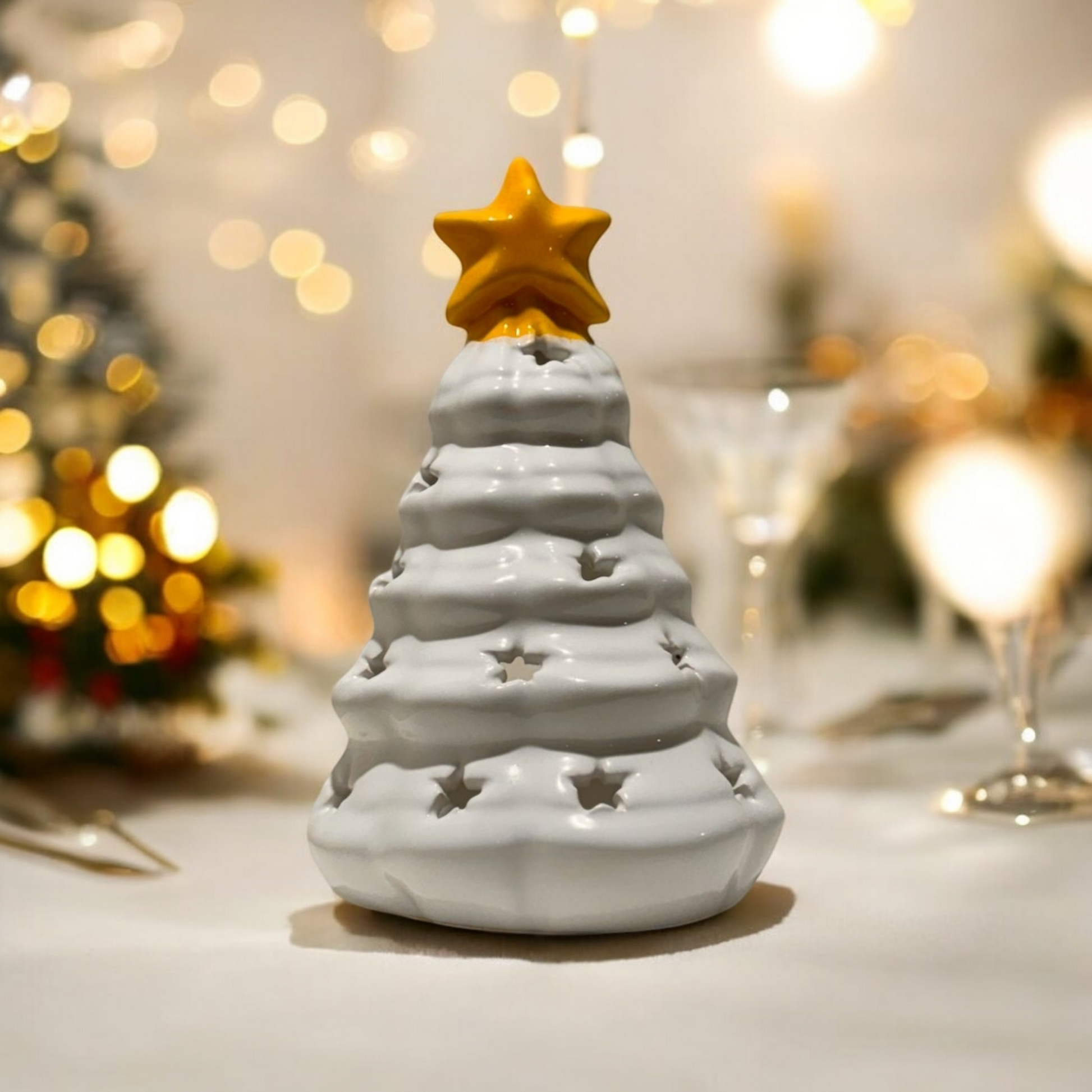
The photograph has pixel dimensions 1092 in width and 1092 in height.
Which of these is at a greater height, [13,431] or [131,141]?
[131,141]

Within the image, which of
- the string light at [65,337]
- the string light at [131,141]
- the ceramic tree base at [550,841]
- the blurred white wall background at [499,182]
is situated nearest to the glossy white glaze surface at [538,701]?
the ceramic tree base at [550,841]

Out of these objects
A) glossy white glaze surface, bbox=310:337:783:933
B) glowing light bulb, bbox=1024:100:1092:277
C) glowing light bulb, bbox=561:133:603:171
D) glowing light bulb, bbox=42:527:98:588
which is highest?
glowing light bulb, bbox=1024:100:1092:277

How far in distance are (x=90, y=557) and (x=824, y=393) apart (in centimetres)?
61

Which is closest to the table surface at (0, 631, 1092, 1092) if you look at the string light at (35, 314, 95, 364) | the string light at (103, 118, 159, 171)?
the string light at (35, 314, 95, 364)

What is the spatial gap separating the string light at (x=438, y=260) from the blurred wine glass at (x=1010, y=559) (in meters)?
0.69

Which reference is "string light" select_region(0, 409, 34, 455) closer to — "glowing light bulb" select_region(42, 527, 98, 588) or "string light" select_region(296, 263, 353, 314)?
"glowing light bulb" select_region(42, 527, 98, 588)

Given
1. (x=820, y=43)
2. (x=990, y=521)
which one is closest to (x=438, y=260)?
(x=820, y=43)

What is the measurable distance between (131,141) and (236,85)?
0.77 feet

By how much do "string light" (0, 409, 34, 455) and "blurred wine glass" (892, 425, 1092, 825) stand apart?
749 millimetres

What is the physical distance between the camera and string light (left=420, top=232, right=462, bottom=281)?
6.19 feet

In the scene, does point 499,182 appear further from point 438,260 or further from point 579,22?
point 579,22

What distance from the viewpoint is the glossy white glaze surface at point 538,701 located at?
1.97 ft

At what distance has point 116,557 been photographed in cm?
108

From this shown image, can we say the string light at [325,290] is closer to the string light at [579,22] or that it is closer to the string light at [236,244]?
the string light at [236,244]
